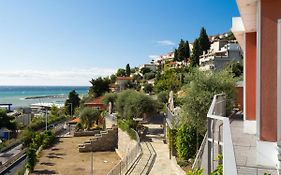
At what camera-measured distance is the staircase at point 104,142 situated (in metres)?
29.6

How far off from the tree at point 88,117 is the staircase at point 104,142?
7.50m

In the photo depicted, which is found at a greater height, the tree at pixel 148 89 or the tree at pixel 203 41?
the tree at pixel 203 41

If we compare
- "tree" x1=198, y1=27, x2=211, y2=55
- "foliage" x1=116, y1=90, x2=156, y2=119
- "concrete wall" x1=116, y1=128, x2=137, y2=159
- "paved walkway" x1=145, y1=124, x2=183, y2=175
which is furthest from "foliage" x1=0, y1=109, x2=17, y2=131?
"tree" x1=198, y1=27, x2=211, y2=55

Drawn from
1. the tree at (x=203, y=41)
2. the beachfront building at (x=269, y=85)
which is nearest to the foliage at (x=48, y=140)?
the beachfront building at (x=269, y=85)

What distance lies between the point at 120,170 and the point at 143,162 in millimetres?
1986

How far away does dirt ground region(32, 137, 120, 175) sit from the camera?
22.6 meters

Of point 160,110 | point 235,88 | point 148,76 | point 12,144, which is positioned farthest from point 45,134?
point 148,76

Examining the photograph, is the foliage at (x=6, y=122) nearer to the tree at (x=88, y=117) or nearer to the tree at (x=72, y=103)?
the tree at (x=88, y=117)

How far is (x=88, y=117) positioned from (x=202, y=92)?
90.6ft

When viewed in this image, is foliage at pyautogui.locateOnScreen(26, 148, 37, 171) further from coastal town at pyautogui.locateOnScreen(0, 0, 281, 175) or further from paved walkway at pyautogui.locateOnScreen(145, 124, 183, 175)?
paved walkway at pyautogui.locateOnScreen(145, 124, 183, 175)

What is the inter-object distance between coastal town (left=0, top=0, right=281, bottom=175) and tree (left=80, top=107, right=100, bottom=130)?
0.37 feet

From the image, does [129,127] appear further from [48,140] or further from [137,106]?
[48,140]

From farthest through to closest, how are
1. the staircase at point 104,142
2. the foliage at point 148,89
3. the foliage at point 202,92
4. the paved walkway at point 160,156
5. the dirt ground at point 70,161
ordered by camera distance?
1. the foliage at point 148,89
2. the staircase at point 104,142
3. the dirt ground at point 70,161
4. the paved walkway at point 160,156
5. the foliage at point 202,92

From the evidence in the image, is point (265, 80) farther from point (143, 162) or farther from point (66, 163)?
point (66, 163)
